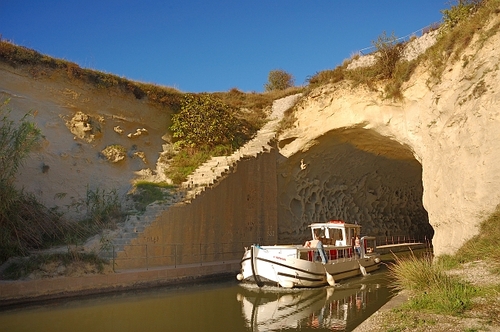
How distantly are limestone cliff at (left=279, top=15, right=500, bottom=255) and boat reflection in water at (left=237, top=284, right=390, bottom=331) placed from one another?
9.64 feet

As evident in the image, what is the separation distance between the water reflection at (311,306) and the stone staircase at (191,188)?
4.04 meters

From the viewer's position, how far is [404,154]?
22812 mm

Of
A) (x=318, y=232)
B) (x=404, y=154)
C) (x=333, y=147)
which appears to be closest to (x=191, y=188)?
(x=318, y=232)

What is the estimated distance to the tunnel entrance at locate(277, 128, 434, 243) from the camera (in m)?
21.5

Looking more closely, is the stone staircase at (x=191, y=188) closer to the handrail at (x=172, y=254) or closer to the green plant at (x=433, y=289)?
the handrail at (x=172, y=254)

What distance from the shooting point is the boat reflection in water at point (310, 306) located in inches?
388

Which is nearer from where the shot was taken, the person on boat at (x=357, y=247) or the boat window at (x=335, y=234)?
the boat window at (x=335, y=234)

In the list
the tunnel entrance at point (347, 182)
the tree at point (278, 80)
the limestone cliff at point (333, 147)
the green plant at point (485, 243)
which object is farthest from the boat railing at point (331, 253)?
the tree at point (278, 80)

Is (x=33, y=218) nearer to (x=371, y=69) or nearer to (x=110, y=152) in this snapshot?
(x=110, y=152)

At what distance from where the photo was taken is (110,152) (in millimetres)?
19672

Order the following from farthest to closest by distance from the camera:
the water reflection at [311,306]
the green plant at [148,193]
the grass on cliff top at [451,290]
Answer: the green plant at [148,193] → the water reflection at [311,306] → the grass on cliff top at [451,290]

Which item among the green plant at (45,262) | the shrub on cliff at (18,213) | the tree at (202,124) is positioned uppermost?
the tree at (202,124)

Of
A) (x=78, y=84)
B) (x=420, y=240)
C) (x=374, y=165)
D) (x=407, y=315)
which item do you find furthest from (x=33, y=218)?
(x=420, y=240)

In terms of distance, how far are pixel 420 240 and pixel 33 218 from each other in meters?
26.4
